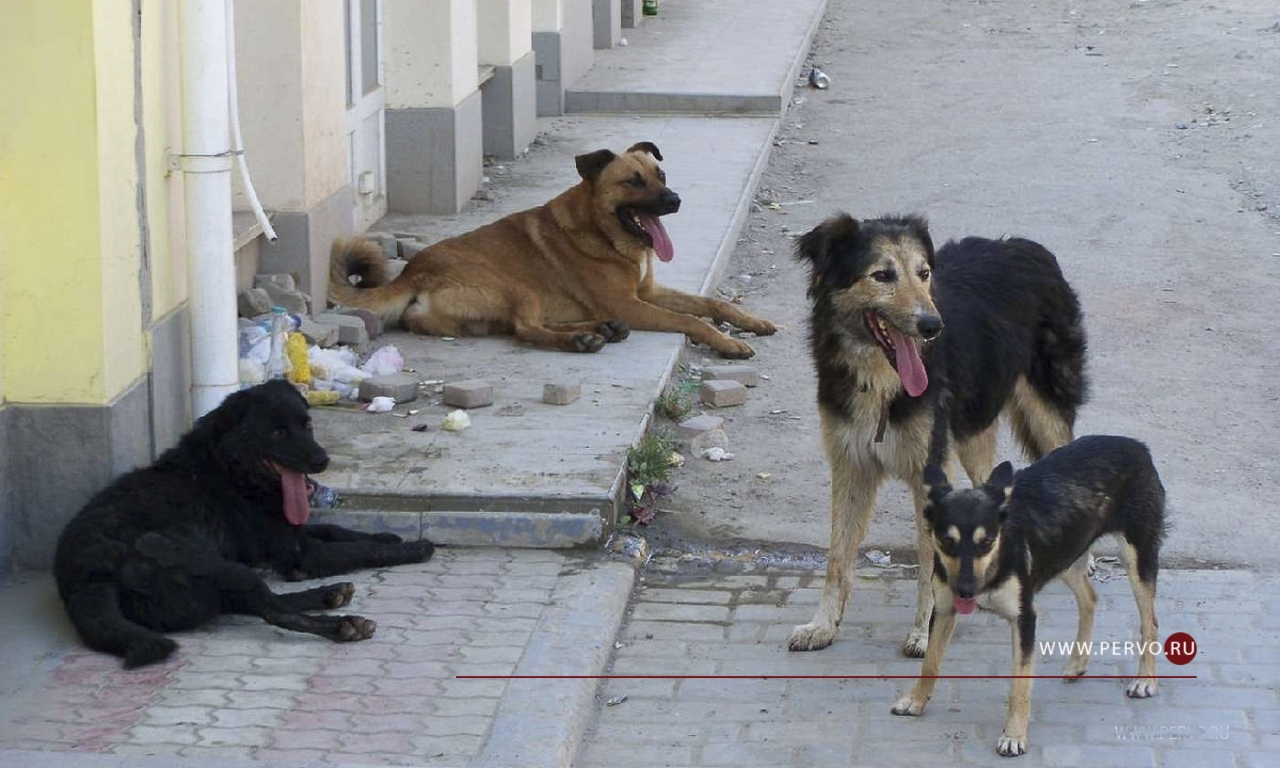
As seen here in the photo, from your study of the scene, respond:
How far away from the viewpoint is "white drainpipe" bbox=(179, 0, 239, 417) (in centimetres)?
667

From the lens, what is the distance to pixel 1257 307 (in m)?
10.2

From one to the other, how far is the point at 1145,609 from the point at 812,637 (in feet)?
3.67

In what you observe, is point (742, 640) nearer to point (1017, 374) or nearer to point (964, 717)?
point (964, 717)

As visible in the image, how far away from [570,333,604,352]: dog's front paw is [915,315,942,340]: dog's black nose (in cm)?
331

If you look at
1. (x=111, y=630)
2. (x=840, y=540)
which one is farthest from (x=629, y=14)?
(x=111, y=630)

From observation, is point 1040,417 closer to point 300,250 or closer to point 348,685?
point 348,685

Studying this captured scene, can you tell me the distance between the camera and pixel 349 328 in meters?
8.64

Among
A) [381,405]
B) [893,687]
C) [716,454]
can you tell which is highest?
[381,405]

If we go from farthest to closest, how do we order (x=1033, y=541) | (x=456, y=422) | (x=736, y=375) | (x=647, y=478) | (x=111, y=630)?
(x=736, y=375), (x=456, y=422), (x=647, y=478), (x=111, y=630), (x=1033, y=541)

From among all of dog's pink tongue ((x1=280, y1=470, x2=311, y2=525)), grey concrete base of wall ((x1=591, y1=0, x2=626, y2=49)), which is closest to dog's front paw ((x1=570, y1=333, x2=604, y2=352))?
dog's pink tongue ((x1=280, y1=470, x2=311, y2=525))

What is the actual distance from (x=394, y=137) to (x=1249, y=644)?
703cm

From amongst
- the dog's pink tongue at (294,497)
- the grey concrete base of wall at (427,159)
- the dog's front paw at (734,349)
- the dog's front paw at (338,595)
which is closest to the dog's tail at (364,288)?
the dog's front paw at (734,349)

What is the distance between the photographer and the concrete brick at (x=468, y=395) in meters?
7.78

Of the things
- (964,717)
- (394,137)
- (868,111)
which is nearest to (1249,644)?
(964,717)
